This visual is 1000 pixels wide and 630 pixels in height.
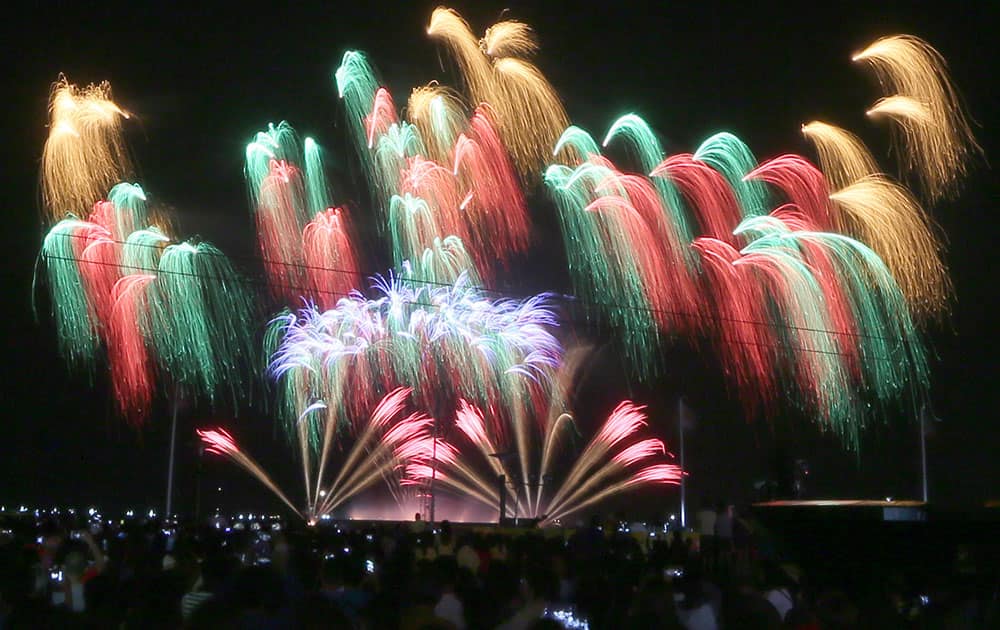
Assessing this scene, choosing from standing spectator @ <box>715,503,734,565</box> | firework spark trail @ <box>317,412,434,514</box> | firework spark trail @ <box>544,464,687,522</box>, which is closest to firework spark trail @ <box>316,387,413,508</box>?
firework spark trail @ <box>317,412,434,514</box>

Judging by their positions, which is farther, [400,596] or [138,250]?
[138,250]

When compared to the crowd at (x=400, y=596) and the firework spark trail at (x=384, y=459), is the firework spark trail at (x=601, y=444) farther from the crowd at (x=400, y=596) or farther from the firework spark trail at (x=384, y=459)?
the crowd at (x=400, y=596)

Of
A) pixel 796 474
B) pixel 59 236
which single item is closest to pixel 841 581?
pixel 796 474

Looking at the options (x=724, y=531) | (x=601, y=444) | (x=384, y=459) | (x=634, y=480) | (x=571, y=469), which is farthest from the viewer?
(x=571, y=469)

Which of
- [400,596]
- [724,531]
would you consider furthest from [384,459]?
[400,596]

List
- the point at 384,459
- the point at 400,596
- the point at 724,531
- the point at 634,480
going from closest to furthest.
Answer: the point at 400,596 < the point at 724,531 < the point at 634,480 < the point at 384,459

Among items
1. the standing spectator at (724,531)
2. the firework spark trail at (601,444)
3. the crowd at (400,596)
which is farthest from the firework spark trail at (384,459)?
the crowd at (400,596)

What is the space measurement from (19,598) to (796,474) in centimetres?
1977

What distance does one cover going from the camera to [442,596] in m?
9.18

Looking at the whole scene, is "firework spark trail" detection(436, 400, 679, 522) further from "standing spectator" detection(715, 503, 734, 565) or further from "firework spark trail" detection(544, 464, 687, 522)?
"standing spectator" detection(715, 503, 734, 565)

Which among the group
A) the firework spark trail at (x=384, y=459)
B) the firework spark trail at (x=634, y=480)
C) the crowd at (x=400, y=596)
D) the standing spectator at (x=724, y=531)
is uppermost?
the firework spark trail at (x=384, y=459)

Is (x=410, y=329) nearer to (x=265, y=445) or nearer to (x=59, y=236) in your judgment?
(x=59, y=236)

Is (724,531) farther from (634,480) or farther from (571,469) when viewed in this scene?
(571,469)

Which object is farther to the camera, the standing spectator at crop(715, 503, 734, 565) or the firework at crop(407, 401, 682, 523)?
the firework at crop(407, 401, 682, 523)
